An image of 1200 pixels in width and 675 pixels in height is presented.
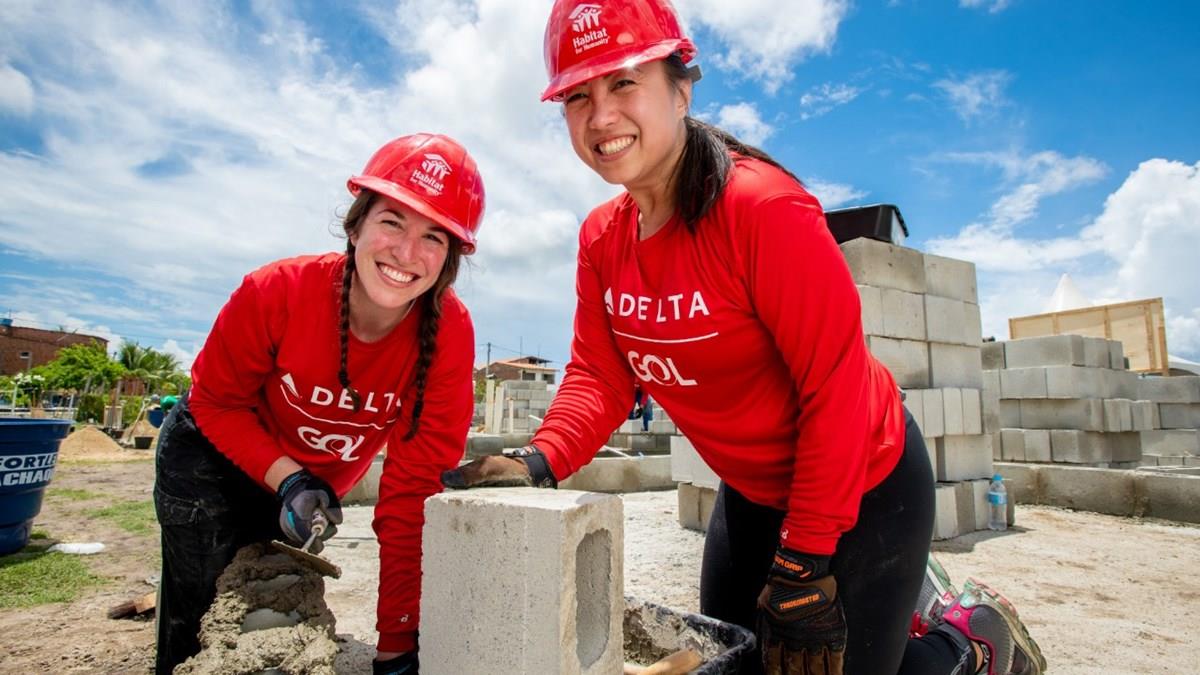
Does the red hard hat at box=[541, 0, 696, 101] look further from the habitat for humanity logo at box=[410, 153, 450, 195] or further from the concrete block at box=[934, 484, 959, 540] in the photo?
the concrete block at box=[934, 484, 959, 540]

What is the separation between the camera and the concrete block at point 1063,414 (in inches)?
282

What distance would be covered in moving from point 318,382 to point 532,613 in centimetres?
126

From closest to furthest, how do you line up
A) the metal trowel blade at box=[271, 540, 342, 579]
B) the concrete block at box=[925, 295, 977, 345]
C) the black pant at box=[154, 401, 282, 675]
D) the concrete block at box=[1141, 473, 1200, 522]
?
1. the metal trowel blade at box=[271, 540, 342, 579]
2. the black pant at box=[154, 401, 282, 675]
3. the concrete block at box=[925, 295, 977, 345]
4. the concrete block at box=[1141, 473, 1200, 522]

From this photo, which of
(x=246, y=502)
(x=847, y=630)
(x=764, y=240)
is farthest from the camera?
(x=246, y=502)

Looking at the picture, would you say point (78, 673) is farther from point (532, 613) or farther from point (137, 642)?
point (532, 613)

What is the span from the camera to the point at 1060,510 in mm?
6281

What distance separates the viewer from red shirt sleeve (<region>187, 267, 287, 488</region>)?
211cm

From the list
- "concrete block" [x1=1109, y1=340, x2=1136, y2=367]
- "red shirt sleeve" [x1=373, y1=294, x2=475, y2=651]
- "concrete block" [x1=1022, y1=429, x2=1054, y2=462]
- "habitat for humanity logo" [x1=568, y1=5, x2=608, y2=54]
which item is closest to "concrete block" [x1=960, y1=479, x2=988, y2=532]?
"concrete block" [x1=1022, y1=429, x2=1054, y2=462]

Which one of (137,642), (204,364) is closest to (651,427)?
(137,642)

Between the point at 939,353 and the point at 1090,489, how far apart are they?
8.01 feet

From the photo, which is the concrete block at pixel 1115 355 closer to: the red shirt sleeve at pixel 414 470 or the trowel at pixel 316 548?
the red shirt sleeve at pixel 414 470

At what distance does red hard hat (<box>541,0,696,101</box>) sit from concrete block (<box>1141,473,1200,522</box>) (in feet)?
21.5

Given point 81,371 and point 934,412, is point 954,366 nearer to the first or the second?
point 934,412

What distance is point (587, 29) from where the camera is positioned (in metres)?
1.53
